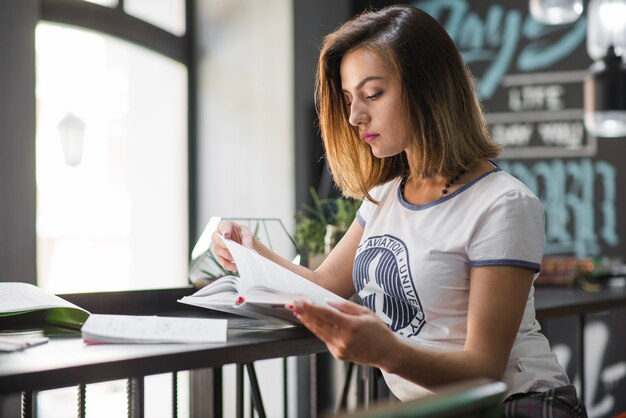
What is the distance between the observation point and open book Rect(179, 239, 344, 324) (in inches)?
45.6

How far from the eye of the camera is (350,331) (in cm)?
102

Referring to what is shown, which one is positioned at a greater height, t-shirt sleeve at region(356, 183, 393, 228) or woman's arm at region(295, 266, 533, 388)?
t-shirt sleeve at region(356, 183, 393, 228)

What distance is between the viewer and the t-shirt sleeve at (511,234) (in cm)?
121

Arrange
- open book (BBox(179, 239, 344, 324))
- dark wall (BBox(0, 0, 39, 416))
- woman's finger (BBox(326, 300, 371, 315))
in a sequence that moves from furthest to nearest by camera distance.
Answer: dark wall (BBox(0, 0, 39, 416)) < open book (BBox(179, 239, 344, 324)) < woman's finger (BBox(326, 300, 371, 315))

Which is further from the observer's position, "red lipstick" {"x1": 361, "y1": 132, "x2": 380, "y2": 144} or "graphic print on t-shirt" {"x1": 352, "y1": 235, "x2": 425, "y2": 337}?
"red lipstick" {"x1": 361, "y1": 132, "x2": 380, "y2": 144}

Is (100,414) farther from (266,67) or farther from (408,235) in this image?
(408,235)

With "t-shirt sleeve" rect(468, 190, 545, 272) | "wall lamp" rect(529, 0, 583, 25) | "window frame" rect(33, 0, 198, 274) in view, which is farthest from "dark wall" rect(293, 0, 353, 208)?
"t-shirt sleeve" rect(468, 190, 545, 272)

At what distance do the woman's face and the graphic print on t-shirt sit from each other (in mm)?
179

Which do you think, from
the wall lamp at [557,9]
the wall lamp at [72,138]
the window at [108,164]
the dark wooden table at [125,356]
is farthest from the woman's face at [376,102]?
the wall lamp at [72,138]

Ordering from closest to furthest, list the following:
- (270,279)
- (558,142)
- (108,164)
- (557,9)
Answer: (270,279) < (557,9) < (108,164) < (558,142)

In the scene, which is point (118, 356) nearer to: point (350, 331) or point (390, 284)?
point (350, 331)

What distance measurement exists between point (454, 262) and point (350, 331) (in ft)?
1.10

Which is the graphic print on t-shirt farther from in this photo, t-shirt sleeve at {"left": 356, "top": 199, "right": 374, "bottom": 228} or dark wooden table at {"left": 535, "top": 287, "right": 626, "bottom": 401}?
dark wooden table at {"left": 535, "top": 287, "right": 626, "bottom": 401}

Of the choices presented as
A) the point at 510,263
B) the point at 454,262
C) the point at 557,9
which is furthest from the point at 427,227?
the point at 557,9
